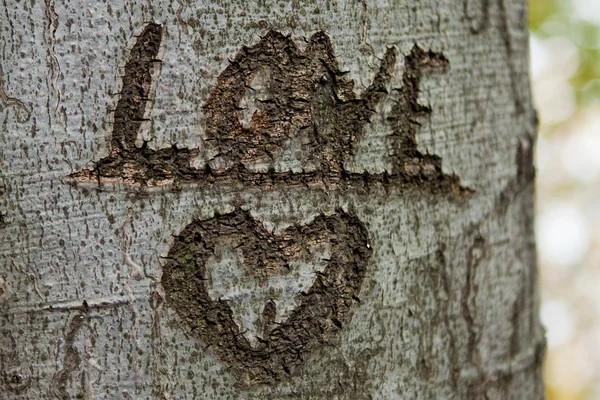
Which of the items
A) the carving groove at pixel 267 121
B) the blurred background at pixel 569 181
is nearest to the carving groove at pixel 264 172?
the carving groove at pixel 267 121

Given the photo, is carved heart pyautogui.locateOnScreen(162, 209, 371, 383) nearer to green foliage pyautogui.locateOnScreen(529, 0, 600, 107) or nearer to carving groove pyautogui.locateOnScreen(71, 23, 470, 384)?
carving groove pyautogui.locateOnScreen(71, 23, 470, 384)

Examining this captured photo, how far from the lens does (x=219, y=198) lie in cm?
56

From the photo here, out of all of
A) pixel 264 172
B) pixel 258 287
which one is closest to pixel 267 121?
pixel 264 172

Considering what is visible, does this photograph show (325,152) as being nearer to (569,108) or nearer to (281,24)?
(281,24)

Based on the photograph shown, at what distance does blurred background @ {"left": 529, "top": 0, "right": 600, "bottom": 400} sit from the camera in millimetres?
4492

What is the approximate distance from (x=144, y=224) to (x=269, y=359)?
17 centimetres

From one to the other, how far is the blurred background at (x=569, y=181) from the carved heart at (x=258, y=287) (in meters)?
4.20

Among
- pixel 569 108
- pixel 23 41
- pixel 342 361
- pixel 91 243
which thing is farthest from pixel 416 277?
pixel 569 108

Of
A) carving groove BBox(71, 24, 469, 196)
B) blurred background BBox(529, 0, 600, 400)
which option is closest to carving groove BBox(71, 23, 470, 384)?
carving groove BBox(71, 24, 469, 196)

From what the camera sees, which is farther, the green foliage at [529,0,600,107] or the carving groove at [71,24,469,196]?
the green foliage at [529,0,600,107]

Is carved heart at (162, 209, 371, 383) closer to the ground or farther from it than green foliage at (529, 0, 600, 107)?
closer to the ground

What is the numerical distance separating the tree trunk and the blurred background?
414 cm

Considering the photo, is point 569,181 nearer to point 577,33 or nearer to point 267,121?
point 577,33

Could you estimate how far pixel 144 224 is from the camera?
1.79 ft
